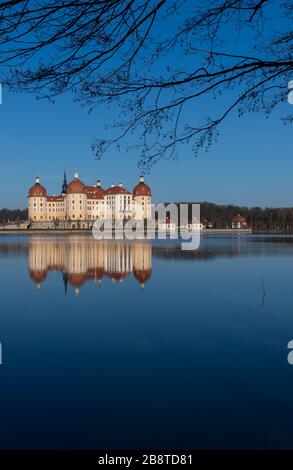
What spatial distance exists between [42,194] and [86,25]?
120665 mm

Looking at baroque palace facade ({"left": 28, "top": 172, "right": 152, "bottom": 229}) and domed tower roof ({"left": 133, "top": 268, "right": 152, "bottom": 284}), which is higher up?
baroque palace facade ({"left": 28, "top": 172, "right": 152, "bottom": 229})

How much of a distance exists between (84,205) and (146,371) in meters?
110

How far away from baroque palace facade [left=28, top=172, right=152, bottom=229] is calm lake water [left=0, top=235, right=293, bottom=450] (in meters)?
102

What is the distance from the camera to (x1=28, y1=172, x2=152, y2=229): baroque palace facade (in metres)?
114

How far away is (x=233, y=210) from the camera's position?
14800 cm

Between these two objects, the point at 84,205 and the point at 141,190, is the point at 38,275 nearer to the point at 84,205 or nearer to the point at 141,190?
the point at 84,205

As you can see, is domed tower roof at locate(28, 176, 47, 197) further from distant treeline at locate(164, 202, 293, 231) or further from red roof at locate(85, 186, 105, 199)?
distant treeline at locate(164, 202, 293, 231)

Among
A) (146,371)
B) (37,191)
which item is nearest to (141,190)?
(37,191)

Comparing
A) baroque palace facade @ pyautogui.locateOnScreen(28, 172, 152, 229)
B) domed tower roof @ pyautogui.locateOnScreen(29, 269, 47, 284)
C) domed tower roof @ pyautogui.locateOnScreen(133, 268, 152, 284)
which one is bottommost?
domed tower roof @ pyautogui.locateOnScreen(133, 268, 152, 284)

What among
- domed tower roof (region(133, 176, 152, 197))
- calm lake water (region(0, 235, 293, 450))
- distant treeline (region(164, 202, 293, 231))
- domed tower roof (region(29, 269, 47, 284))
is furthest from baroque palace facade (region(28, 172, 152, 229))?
calm lake water (region(0, 235, 293, 450))

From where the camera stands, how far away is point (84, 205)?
114562 millimetres

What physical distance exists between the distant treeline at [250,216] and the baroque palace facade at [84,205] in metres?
26.8

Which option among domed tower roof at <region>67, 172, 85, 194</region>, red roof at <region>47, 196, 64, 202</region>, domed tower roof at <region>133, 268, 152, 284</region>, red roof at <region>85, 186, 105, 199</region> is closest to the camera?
domed tower roof at <region>133, 268, 152, 284</region>
